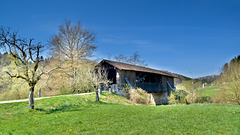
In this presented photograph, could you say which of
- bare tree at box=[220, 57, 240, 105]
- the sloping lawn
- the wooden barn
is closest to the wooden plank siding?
the wooden barn

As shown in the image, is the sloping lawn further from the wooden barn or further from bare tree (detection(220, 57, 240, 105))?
the wooden barn

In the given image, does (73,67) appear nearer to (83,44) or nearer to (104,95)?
(83,44)

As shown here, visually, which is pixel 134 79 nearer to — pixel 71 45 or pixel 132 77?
pixel 132 77

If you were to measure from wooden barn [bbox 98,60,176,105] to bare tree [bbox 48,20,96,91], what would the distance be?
131 inches

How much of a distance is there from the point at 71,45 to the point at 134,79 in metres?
9.93

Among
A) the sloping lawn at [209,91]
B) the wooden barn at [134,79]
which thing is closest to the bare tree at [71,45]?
the wooden barn at [134,79]

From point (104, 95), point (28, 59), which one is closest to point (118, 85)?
point (104, 95)

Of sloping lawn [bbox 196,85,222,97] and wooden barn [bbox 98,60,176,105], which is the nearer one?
sloping lawn [bbox 196,85,222,97]

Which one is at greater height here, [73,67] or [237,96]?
[73,67]

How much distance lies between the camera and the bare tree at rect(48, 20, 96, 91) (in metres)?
24.2

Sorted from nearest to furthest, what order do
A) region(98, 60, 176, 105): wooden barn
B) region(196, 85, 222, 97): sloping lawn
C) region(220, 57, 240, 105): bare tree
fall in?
1. region(220, 57, 240, 105): bare tree
2. region(196, 85, 222, 97): sloping lawn
3. region(98, 60, 176, 105): wooden barn

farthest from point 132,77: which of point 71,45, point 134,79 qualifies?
point 71,45

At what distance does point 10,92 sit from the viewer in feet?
73.9

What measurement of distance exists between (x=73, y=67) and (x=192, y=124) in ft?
62.4
